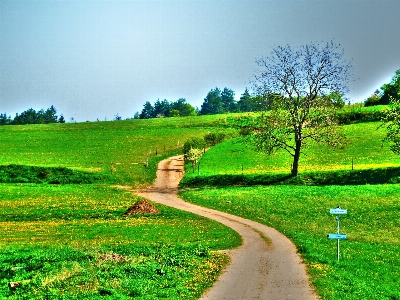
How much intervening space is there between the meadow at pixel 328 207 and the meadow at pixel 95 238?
17.8 feet

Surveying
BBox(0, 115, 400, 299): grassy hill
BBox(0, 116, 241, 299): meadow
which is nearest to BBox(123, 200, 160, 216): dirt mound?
BBox(0, 116, 241, 299): meadow

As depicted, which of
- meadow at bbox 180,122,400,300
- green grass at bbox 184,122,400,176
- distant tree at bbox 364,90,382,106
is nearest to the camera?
meadow at bbox 180,122,400,300

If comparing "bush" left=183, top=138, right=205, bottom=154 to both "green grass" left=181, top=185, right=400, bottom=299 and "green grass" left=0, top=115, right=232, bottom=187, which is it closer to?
"green grass" left=0, top=115, right=232, bottom=187

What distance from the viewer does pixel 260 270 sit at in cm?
2475

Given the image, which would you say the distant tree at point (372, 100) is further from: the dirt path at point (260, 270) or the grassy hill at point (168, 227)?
the dirt path at point (260, 270)

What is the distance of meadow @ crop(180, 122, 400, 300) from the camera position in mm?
24531

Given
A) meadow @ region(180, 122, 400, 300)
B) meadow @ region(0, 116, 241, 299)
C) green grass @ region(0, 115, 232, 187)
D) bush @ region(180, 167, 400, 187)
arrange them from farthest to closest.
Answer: green grass @ region(0, 115, 232, 187)
bush @ region(180, 167, 400, 187)
meadow @ region(180, 122, 400, 300)
meadow @ region(0, 116, 241, 299)

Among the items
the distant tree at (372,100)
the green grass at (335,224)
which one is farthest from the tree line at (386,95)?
the green grass at (335,224)

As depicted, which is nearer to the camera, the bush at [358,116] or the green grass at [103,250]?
the green grass at [103,250]

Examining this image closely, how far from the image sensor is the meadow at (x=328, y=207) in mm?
24531

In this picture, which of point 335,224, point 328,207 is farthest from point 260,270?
point 328,207

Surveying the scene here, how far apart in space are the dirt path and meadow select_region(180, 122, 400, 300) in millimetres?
768

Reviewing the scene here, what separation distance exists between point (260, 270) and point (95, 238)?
44.2ft

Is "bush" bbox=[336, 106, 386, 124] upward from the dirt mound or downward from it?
upward
